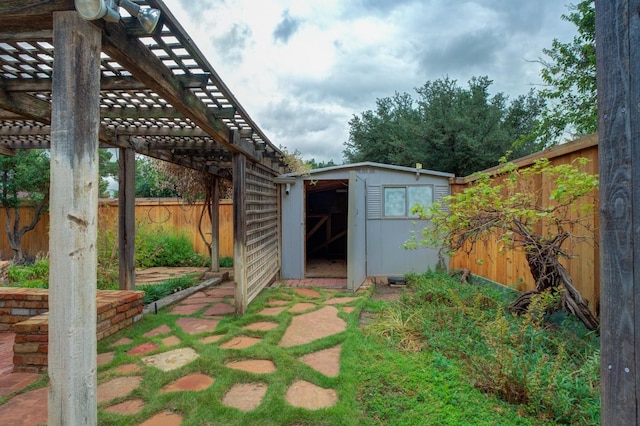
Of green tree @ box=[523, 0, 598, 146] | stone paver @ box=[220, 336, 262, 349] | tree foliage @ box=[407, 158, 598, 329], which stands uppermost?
green tree @ box=[523, 0, 598, 146]

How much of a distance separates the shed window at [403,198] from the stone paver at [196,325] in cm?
371

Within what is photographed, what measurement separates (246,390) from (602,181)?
237 cm

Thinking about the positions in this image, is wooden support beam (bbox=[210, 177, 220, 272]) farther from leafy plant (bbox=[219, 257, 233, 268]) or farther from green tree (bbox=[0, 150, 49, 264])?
green tree (bbox=[0, 150, 49, 264])

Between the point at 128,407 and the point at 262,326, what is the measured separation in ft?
5.52

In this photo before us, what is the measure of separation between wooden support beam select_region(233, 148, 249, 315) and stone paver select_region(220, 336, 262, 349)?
0.75 metres

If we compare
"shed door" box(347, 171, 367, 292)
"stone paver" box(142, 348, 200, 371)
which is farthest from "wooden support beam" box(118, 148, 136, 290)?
"shed door" box(347, 171, 367, 292)

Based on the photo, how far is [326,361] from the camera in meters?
2.79

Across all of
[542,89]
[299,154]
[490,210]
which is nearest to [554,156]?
[490,210]

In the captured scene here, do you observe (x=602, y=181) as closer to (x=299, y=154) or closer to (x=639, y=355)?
(x=639, y=355)

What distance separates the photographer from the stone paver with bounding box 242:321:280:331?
3.59 metres

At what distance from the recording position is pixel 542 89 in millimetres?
7891

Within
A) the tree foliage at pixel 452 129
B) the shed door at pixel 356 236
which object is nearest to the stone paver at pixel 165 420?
the shed door at pixel 356 236

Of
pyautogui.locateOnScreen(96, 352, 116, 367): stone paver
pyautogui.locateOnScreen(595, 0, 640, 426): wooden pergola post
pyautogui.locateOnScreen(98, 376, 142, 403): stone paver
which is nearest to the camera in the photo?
pyautogui.locateOnScreen(595, 0, 640, 426): wooden pergola post

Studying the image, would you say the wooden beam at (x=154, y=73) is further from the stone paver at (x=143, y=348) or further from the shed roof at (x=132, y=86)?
the stone paver at (x=143, y=348)
